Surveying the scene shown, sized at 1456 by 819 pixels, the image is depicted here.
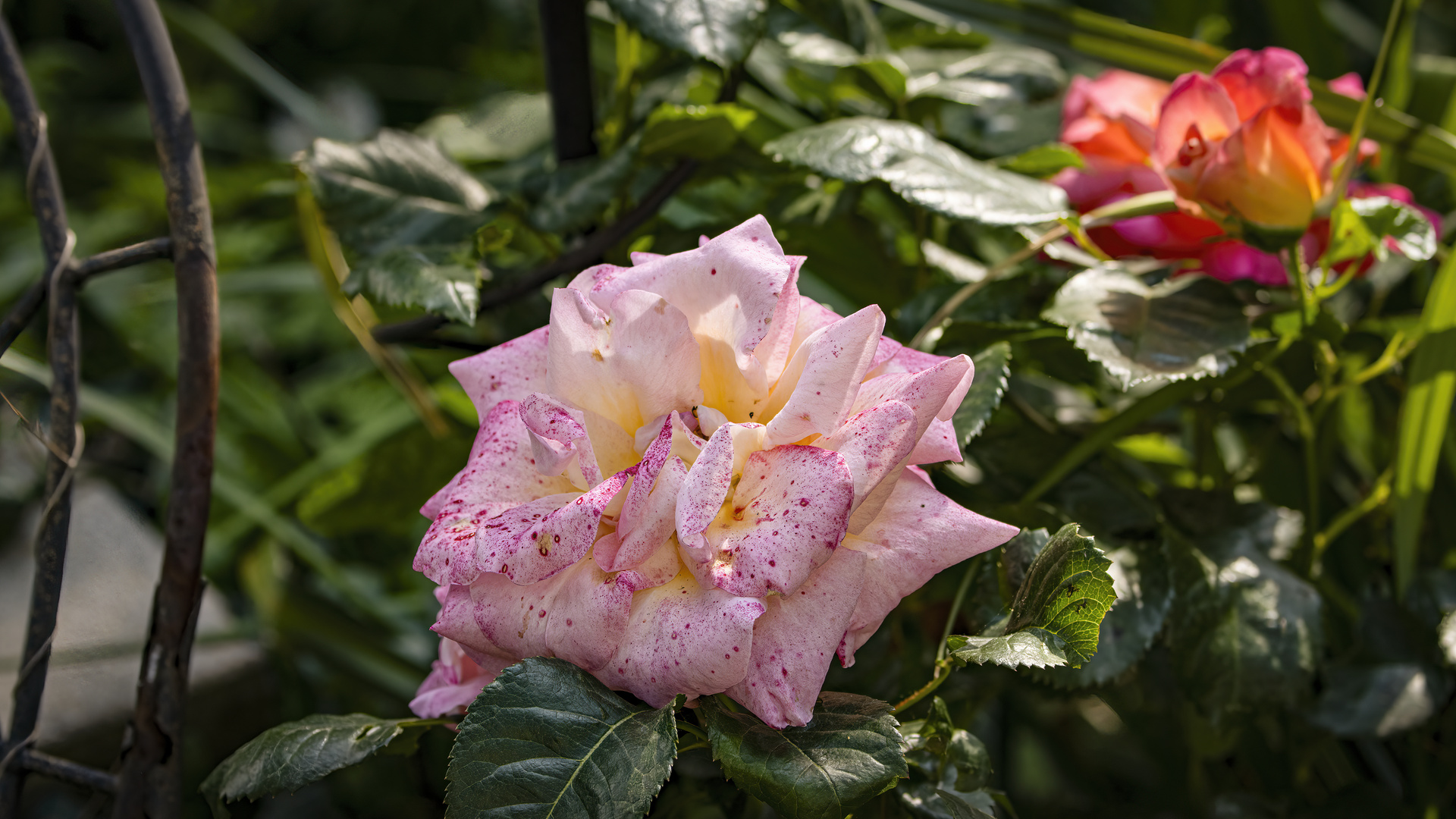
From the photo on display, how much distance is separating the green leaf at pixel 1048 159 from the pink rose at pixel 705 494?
0.19 m

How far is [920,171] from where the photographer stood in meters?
0.35

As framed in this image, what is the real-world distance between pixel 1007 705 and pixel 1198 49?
1.45 feet

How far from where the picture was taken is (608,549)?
24cm

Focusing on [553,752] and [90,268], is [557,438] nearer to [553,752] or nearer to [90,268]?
[553,752]

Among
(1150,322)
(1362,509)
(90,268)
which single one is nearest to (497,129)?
(90,268)

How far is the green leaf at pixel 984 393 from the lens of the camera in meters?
0.29

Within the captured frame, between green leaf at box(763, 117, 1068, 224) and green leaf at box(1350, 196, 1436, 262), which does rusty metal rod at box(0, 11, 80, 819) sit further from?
green leaf at box(1350, 196, 1436, 262)

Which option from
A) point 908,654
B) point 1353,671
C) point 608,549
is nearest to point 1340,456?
point 1353,671

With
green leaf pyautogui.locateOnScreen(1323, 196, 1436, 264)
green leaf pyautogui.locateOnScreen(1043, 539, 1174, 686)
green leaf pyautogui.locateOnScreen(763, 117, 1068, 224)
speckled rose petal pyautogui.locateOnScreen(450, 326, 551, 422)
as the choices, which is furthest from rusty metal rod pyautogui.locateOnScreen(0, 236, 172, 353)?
green leaf pyautogui.locateOnScreen(1323, 196, 1436, 264)

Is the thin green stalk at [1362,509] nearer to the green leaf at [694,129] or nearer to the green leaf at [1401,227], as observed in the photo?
the green leaf at [1401,227]

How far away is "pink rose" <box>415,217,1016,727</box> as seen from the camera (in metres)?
0.22

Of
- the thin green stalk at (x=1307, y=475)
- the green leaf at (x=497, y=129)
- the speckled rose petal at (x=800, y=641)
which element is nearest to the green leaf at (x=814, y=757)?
the speckled rose petal at (x=800, y=641)

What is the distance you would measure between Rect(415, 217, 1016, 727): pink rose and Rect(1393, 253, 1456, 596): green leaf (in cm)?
28

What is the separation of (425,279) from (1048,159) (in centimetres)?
27
